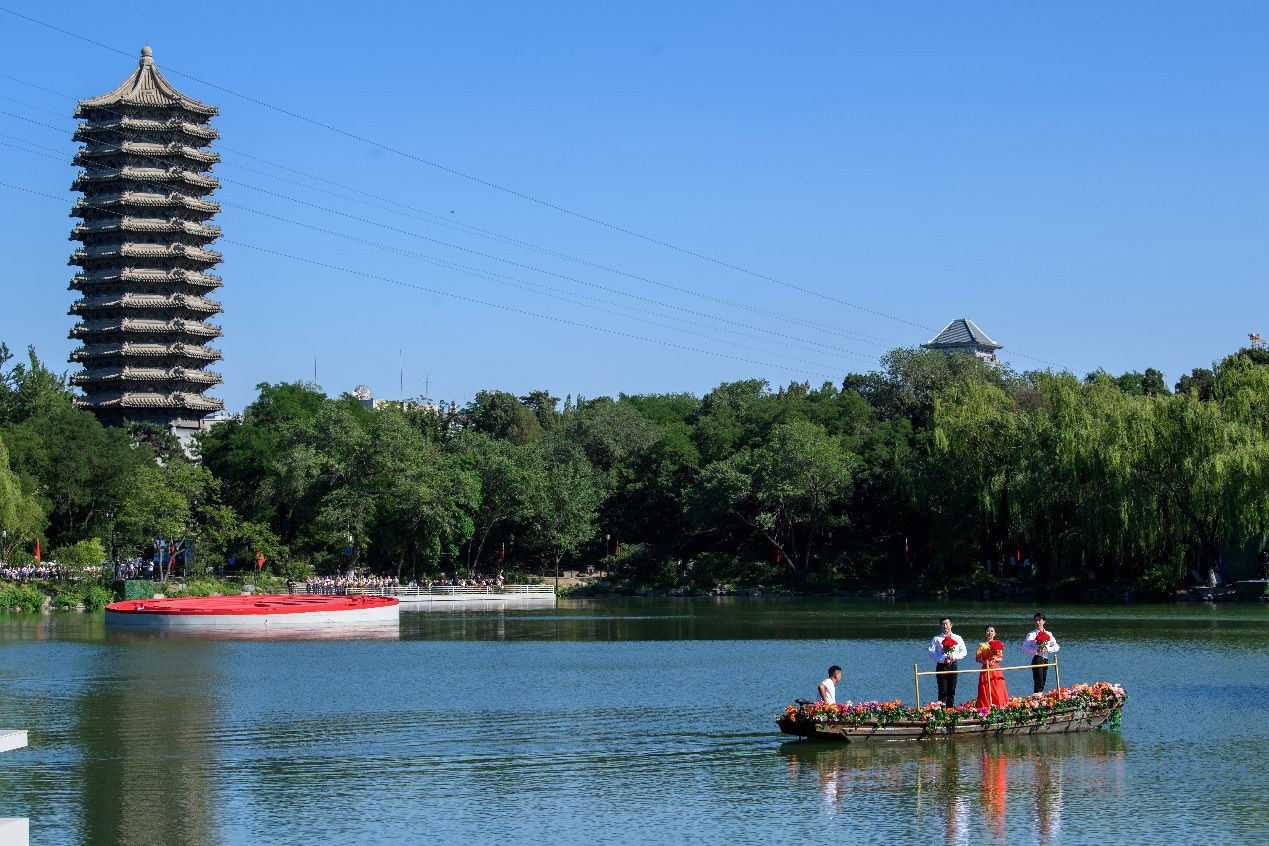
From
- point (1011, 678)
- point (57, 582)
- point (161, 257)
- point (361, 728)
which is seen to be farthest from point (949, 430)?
point (161, 257)

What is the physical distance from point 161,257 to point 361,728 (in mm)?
70411

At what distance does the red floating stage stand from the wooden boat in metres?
32.2

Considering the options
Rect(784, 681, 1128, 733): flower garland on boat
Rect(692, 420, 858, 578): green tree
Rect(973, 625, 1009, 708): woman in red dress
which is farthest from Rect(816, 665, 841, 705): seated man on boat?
Rect(692, 420, 858, 578): green tree

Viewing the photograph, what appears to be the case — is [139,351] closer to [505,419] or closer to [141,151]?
[141,151]

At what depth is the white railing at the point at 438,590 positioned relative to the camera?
67762mm

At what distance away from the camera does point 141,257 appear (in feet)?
288

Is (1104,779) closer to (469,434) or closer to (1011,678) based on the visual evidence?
(1011,678)

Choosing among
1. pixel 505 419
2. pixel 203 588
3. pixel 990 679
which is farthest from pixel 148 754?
pixel 505 419

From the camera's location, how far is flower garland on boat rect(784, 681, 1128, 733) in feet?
69.3

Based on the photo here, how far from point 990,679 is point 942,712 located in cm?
110

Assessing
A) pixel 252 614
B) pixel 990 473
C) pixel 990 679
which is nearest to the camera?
pixel 990 679

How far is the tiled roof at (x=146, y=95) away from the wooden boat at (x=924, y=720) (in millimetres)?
78379

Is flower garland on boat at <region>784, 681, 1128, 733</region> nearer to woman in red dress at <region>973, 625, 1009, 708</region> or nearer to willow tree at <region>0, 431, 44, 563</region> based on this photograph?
woman in red dress at <region>973, 625, 1009, 708</region>

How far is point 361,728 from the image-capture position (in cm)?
2447
